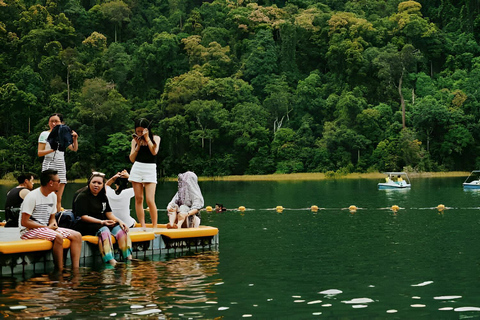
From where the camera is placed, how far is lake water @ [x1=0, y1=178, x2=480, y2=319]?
29.8ft

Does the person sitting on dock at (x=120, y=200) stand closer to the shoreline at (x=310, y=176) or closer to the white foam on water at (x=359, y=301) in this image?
the white foam on water at (x=359, y=301)

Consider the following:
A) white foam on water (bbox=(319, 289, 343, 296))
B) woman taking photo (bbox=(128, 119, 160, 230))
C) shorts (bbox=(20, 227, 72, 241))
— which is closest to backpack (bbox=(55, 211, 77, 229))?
shorts (bbox=(20, 227, 72, 241))

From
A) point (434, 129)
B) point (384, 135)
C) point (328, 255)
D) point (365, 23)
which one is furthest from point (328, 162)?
point (328, 255)

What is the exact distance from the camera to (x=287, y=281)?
1116 centimetres

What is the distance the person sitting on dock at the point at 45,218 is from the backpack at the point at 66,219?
2.49 feet

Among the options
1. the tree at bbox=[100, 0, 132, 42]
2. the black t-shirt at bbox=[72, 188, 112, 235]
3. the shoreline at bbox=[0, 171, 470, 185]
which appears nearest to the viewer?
the black t-shirt at bbox=[72, 188, 112, 235]

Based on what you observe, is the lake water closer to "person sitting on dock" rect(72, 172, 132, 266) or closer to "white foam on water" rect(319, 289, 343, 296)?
"white foam on water" rect(319, 289, 343, 296)

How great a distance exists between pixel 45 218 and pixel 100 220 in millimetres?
1207

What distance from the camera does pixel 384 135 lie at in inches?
2623

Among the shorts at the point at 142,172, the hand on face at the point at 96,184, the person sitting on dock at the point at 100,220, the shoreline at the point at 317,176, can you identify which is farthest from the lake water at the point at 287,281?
the shoreline at the point at 317,176

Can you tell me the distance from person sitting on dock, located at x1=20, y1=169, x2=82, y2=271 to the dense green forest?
173 feet

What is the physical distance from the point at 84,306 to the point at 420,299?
186 inches

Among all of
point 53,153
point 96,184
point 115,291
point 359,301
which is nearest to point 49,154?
point 53,153

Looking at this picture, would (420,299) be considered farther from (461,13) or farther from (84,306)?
(461,13)
